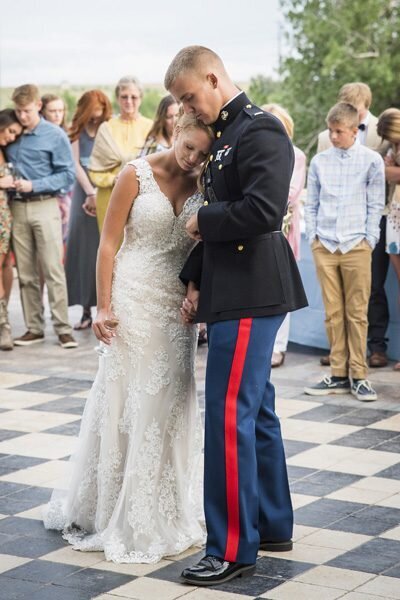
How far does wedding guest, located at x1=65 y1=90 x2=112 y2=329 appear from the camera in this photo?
8.95m

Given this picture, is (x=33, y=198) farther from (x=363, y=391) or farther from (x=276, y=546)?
(x=276, y=546)

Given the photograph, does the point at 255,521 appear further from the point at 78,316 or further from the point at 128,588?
the point at 78,316

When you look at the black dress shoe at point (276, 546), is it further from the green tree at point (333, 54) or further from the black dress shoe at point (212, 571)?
the green tree at point (333, 54)

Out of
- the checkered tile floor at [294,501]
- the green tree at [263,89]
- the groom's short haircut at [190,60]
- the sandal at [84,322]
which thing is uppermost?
the green tree at [263,89]

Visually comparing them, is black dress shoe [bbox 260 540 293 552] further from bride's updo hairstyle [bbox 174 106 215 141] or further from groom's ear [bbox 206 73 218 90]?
groom's ear [bbox 206 73 218 90]

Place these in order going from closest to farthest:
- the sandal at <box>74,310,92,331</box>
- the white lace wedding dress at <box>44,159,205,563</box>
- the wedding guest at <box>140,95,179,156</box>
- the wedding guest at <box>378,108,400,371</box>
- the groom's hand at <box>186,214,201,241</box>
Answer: the groom's hand at <box>186,214,201,241</box>, the white lace wedding dress at <box>44,159,205,563</box>, the wedding guest at <box>378,108,400,371</box>, the wedding guest at <box>140,95,179,156</box>, the sandal at <box>74,310,92,331</box>

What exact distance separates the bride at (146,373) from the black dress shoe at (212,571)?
285 mm

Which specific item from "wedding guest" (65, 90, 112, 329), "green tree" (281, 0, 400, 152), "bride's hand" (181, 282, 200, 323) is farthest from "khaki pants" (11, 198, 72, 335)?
"green tree" (281, 0, 400, 152)

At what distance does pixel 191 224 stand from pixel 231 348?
15.8 inches

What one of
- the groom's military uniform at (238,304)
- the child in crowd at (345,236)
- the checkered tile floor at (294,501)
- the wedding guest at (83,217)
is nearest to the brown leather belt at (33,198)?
the wedding guest at (83,217)

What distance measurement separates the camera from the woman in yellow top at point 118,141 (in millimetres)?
8383

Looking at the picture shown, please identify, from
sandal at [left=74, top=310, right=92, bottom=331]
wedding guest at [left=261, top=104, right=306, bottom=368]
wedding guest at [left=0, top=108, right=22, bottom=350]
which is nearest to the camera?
wedding guest at [left=261, top=104, right=306, bottom=368]

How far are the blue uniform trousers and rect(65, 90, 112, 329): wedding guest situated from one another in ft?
17.1

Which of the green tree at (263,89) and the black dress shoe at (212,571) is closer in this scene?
the black dress shoe at (212,571)
